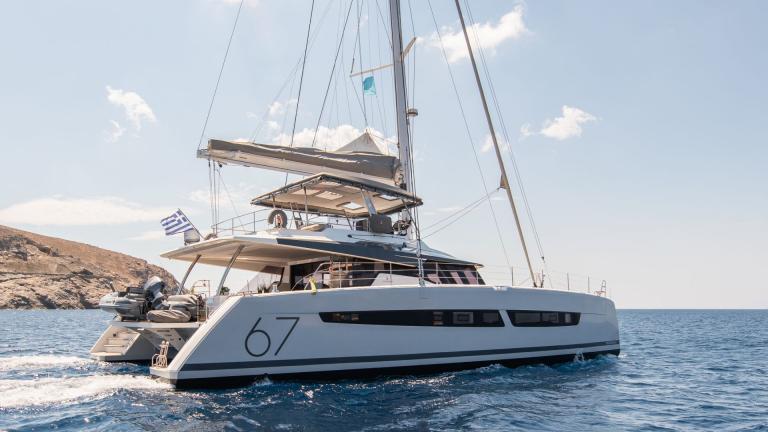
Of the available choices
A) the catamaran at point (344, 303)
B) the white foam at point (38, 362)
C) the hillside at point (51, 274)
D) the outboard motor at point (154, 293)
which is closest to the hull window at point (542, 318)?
the catamaran at point (344, 303)

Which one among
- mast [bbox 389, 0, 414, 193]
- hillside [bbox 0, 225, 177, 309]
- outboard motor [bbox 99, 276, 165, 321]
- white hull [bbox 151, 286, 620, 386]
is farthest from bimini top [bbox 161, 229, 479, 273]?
hillside [bbox 0, 225, 177, 309]

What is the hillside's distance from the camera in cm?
7900

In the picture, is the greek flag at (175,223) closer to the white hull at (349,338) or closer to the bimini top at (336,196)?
the bimini top at (336,196)

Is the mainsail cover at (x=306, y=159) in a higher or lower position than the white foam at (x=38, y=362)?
higher

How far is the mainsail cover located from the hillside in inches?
2622

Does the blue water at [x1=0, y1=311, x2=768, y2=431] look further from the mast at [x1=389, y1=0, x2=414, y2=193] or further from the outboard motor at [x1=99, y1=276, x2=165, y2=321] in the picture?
the mast at [x1=389, y1=0, x2=414, y2=193]

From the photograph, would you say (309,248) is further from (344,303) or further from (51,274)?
(51,274)

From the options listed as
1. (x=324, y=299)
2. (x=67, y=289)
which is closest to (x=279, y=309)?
(x=324, y=299)

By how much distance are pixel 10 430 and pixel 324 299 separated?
15.9 feet

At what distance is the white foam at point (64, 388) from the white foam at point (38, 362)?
8.57 feet

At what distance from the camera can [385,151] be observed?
1551 centimetres

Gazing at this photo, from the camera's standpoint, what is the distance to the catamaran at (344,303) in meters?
9.74

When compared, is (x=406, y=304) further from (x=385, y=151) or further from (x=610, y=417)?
(x=385, y=151)

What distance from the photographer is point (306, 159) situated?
1328 centimetres
